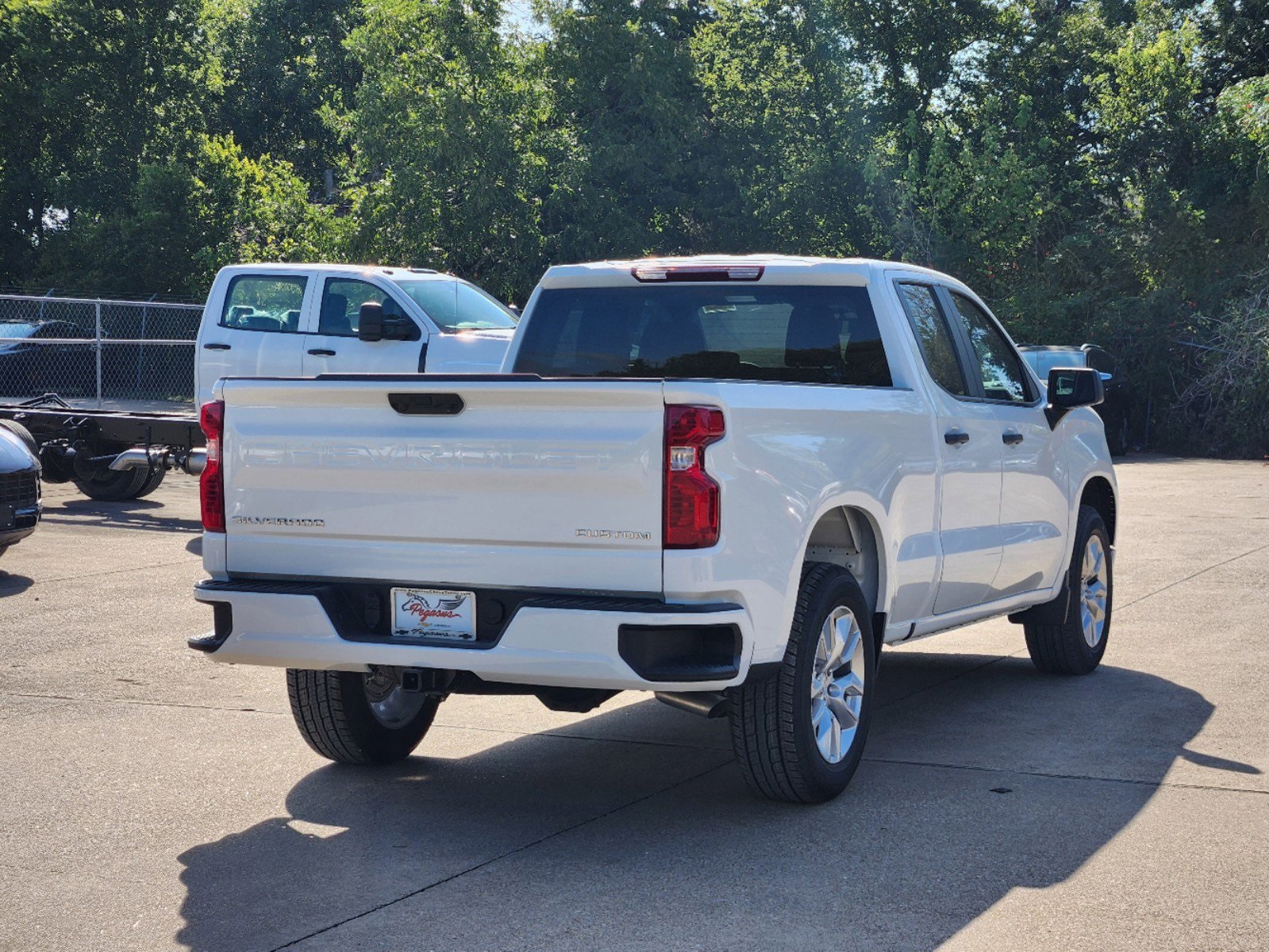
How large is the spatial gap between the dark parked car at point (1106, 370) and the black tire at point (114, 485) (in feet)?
42.8

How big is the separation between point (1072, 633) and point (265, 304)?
900 cm

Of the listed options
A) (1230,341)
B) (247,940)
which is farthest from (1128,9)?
(247,940)

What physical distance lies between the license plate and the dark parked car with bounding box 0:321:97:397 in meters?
15.8

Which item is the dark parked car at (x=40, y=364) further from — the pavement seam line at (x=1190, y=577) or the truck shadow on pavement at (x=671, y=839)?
the truck shadow on pavement at (x=671, y=839)

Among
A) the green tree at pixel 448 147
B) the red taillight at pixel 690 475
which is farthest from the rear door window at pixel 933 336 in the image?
the green tree at pixel 448 147

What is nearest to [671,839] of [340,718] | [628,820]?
[628,820]

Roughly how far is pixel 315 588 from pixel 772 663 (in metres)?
1.58

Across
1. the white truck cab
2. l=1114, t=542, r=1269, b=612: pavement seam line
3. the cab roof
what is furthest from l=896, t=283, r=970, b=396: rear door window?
the cab roof

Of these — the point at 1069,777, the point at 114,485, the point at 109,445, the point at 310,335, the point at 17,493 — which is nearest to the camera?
the point at 1069,777

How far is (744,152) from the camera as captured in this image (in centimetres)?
3891

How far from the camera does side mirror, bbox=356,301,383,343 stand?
13742mm

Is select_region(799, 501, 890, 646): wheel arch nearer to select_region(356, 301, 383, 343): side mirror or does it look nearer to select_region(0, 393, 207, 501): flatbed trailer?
select_region(356, 301, 383, 343): side mirror

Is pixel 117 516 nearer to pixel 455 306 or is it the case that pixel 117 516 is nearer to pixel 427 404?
pixel 455 306

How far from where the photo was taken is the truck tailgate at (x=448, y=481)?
5020 mm
